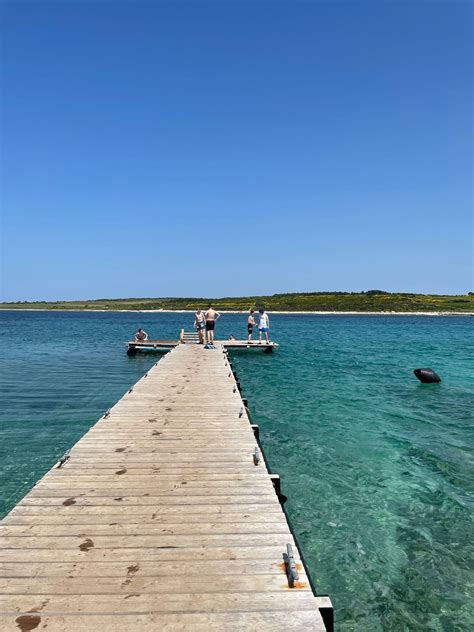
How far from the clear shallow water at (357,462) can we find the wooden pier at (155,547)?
1889mm

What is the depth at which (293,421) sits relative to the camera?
14.7 metres

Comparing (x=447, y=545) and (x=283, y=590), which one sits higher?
(x=283, y=590)

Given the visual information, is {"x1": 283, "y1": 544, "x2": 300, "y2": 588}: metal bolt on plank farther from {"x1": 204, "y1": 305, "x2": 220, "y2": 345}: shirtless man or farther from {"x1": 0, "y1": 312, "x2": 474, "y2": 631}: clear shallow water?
{"x1": 204, "y1": 305, "x2": 220, "y2": 345}: shirtless man

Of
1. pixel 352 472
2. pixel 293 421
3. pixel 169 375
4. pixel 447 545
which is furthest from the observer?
pixel 169 375

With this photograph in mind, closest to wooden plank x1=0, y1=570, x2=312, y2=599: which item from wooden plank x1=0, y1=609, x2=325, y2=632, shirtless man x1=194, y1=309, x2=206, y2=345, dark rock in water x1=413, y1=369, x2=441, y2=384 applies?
wooden plank x1=0, y1=609, x2=325, y2=632

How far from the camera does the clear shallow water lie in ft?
21.0

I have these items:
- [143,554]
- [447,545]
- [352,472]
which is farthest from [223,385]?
[143,554]

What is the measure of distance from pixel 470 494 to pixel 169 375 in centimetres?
1128

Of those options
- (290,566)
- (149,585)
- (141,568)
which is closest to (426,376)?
(290,566)

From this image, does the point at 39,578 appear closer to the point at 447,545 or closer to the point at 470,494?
the point at 447,545

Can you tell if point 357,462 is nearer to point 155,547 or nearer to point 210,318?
point 155,547

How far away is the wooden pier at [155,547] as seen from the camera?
391 centimetres

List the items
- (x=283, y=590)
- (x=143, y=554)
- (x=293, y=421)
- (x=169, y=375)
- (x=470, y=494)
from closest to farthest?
(x=283, y=590) < (x=143, y=554) < (x=470, y=494) < (x=293, y=421) < (x=169, y=375)

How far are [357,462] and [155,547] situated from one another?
7397 millimetres
